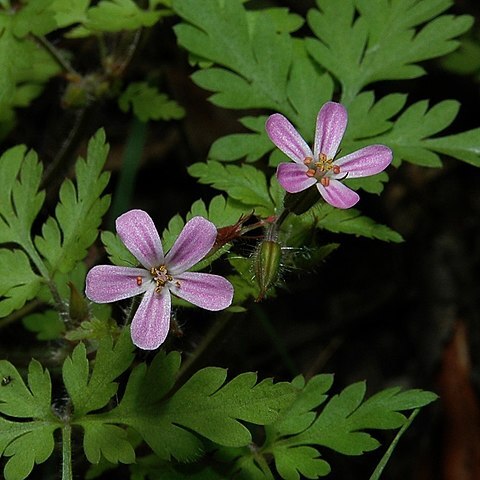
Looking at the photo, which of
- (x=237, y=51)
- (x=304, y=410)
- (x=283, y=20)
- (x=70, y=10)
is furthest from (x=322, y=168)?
(x=70, y=10)

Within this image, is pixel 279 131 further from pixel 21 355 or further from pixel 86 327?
pixel 21 355

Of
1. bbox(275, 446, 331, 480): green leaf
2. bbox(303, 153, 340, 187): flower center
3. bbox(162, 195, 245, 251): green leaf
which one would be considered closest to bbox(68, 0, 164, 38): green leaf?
→ bbox(162, 195, 245, 251): green leaf

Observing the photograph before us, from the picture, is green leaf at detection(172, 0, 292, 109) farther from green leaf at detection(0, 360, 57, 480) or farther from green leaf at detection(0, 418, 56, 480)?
green leaf at detection(0, 418, 56, 480)

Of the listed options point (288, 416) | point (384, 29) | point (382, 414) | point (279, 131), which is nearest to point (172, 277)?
point (279, 131)

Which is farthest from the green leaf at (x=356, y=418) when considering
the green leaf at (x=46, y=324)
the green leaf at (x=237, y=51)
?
the green leaf at (x=237, y=51)

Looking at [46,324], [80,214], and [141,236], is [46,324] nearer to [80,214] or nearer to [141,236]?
[80,214]
